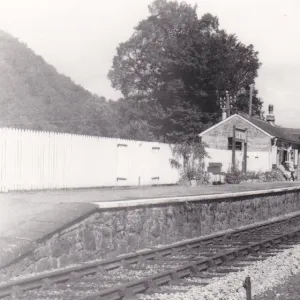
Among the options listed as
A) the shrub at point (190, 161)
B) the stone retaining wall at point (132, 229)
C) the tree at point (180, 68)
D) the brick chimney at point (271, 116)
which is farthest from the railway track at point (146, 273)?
the tree at point (180, 68)

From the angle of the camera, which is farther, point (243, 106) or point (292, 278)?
point (243, 106)

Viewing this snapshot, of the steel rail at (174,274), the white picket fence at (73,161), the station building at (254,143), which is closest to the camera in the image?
the steel rail at (174,274)

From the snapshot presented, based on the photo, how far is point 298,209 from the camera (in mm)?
22688

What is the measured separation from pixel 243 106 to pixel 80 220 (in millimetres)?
46474

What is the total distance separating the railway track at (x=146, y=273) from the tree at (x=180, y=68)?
37.6m

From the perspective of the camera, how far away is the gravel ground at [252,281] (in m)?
6.79

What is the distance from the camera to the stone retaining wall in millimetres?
8241

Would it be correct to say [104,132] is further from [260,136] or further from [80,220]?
[80,220]

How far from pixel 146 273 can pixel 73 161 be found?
340 inches

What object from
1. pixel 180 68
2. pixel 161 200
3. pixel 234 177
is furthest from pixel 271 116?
pixel 161 200

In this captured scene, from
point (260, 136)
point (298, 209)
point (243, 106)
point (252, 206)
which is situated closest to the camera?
point (252, 206)

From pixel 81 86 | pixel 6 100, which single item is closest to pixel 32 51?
pixel 81 86

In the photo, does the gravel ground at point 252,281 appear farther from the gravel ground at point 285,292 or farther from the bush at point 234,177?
the bush at point 234,177

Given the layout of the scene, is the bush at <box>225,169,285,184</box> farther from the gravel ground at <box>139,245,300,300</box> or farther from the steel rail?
the gravel ground at <box>139,245,300,300</box>
